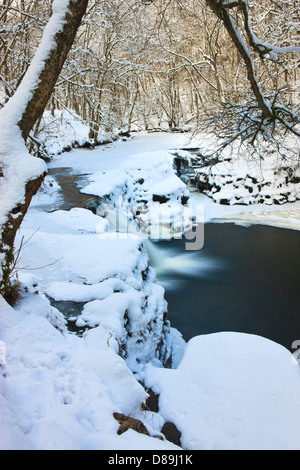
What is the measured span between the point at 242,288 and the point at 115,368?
234 inches

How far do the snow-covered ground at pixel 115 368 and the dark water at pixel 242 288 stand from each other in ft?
4.10

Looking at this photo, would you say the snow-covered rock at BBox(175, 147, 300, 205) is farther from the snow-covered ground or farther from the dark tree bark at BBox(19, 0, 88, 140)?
the dark tree bark at BBox(19, 0, 88, 140)

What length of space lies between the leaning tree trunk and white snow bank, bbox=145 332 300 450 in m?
1.79

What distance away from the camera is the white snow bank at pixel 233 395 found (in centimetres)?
237

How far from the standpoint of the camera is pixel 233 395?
2828 millimetres

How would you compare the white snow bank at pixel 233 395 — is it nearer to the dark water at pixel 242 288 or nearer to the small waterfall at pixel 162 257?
the dark water at pixel 242 288

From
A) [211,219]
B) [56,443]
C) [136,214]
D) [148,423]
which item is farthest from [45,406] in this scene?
[211,219]

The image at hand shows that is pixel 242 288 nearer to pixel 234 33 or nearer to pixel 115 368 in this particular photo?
pixel 234 33

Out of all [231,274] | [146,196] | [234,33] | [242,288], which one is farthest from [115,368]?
[146,196]

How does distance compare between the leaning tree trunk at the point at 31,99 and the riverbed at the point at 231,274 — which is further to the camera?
the riverbed at the point at 231,274

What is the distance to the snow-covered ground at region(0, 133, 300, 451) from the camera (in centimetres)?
162

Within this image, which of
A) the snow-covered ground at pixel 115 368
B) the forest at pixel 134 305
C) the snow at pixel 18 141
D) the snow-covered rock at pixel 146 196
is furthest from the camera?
the snow-covered rock at pixel 146 196

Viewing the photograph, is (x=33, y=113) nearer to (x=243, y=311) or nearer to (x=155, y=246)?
(x=243, y=311)

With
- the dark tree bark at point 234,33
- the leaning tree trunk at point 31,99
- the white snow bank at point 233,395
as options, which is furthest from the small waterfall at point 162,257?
the leaning tree trunk at point 31,99
